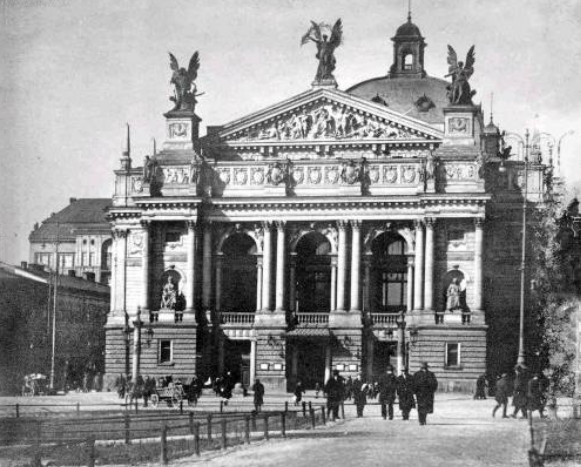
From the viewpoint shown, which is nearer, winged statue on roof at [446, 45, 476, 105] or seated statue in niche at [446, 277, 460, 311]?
seated statue in niche at [446, 277, 460, 311]

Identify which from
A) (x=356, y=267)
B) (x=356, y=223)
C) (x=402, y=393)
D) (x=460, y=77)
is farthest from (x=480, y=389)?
(x=402, y=393)

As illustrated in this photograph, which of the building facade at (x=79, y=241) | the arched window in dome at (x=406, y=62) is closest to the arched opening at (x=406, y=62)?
the arched window in dome at (x=406, y=62)

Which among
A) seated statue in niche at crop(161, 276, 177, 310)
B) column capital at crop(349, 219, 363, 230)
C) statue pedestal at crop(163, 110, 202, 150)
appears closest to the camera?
column capital at crop(349, 219, 363, 230)

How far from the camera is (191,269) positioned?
248 feet

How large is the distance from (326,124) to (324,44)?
512cm

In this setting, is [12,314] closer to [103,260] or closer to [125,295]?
[125,295]

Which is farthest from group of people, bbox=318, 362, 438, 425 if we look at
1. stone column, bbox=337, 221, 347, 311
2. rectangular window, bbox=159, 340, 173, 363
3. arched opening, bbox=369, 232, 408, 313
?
rectangular window, bbox=159, 340, 173, 363

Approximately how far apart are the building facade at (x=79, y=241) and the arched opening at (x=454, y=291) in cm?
8149

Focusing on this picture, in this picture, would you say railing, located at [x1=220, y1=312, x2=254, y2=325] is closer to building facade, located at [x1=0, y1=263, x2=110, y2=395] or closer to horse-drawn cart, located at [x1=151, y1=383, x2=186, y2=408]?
building facade, located at [x1=0, y1=263, x2=110, y2=395]

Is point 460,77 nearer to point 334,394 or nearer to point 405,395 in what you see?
point 334,394

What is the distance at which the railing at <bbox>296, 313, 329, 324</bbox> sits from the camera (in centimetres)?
7500

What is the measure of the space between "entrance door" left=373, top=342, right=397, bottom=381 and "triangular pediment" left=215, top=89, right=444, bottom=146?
12.8m

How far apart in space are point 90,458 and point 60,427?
46.1 ft

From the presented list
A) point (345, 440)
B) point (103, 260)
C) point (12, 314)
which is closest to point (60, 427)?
point (345, 440)
